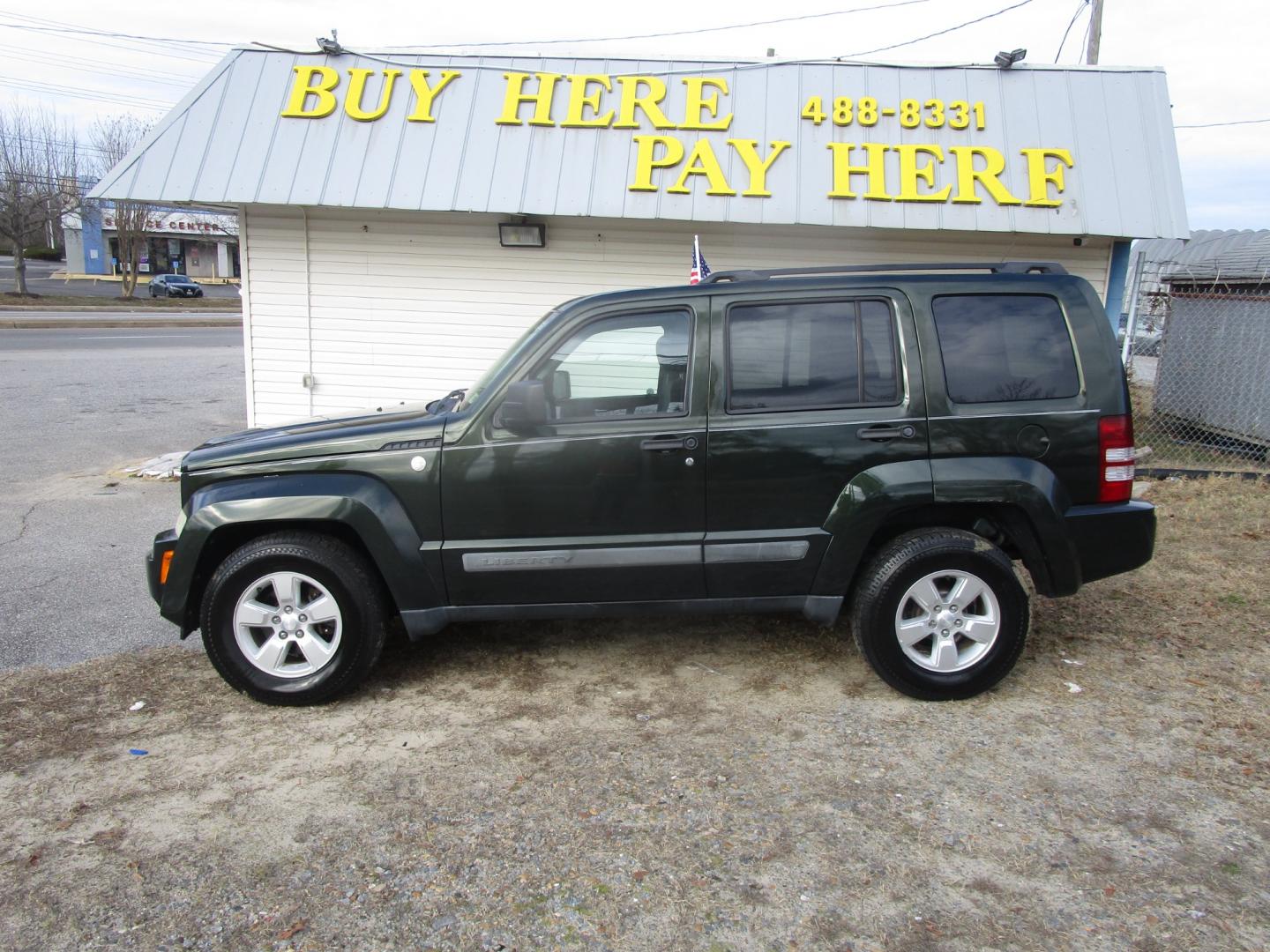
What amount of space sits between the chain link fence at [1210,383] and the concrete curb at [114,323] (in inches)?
1050

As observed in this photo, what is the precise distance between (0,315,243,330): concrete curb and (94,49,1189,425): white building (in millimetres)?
20544

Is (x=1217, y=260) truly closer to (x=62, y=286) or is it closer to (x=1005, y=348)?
(x=1005, y=348)

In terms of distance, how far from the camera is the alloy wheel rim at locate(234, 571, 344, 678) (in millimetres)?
4293

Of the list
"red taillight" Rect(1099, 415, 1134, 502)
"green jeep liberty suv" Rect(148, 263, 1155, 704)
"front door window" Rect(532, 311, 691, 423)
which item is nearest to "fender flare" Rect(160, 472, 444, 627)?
"green jeep liberty suv" Rect(148, 263, 1155, 704)

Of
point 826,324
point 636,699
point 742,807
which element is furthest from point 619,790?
point 826,324

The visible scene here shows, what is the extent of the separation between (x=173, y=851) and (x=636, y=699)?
2.00m

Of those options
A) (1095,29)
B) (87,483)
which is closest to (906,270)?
(87,483)

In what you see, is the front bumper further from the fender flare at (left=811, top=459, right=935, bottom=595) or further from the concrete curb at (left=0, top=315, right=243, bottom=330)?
the concrete curb at (left=0, top=315, right=243, bottom=330)

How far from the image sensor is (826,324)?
4.42 m

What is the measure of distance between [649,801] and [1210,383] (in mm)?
9598

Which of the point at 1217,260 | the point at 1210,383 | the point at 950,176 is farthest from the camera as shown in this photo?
the point at 1217,260

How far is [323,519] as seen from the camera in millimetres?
4309

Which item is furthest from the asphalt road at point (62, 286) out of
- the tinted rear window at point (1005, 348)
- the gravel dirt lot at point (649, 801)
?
the tinted rear window at point (1005, 348)

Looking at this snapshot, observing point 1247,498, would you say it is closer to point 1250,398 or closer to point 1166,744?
point 1250,398
